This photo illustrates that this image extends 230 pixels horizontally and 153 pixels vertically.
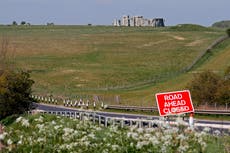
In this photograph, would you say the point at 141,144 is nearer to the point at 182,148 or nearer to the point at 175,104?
the point at 182,148

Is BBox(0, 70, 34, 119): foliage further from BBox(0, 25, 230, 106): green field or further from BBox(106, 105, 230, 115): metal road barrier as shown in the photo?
BBox(0, 25, 230, 106): green field

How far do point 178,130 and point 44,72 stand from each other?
262ft

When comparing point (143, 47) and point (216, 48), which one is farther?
point (143, 47)

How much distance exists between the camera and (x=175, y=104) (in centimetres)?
2164

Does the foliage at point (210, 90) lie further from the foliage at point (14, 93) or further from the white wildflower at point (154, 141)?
the white wildflower at point (154, 141)

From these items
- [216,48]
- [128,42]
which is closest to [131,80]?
[216,48]

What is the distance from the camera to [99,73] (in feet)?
298

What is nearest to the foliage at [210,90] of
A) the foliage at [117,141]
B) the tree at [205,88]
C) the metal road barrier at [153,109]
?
the tree at [205,88]

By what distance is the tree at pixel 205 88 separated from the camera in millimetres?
48375

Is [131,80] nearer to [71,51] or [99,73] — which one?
[99,73]

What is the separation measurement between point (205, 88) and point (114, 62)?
53438 millimetres

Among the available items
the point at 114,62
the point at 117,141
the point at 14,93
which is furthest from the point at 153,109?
the point at 114,62

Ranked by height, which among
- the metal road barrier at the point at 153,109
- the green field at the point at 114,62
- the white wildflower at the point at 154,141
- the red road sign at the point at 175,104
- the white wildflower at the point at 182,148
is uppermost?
the green field at the point at 114,62

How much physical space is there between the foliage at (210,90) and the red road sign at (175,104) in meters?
25.0
